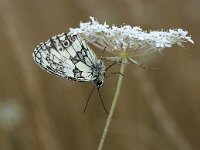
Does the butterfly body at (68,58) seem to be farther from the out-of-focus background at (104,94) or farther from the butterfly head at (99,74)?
the out-of-focus background at (104,94)

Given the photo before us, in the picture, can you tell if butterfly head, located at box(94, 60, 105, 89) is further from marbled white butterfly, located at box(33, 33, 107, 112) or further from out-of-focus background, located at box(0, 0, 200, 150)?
out-of-focus background, located at box(0, 0, 200, 150)

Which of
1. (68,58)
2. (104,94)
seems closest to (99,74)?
(68,58)

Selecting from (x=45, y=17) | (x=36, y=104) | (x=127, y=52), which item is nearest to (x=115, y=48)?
(x=127, y=52)

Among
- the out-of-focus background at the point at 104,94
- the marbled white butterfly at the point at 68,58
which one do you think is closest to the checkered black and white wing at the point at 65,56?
the marbled white butterfly at the point at 68,58

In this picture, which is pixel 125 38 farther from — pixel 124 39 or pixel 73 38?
pixel 73 38

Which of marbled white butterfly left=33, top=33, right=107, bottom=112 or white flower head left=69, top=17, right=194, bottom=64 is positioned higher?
white flower head left=69, top=17, right=194, bottom=64

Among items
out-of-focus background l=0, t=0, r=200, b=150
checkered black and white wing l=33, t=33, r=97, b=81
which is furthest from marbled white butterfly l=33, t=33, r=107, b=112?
out-of-focus background l=0, t=0, r=200, b=150
